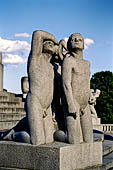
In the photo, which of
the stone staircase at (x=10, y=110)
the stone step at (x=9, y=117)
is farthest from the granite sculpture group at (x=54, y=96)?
the stone step at (x=9, y=117)

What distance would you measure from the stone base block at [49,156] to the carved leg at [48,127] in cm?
22

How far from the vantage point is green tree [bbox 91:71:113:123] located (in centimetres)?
3978

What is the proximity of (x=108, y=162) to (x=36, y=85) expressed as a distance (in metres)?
2.39

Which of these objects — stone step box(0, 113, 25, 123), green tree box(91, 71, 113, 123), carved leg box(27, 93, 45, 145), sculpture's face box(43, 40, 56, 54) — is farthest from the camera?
green tree box(91, 71, 113, 123)

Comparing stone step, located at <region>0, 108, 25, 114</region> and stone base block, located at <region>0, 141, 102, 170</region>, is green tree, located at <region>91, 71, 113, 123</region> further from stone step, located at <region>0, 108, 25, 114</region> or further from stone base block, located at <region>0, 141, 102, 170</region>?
stone base block, located at <region>0, 141, 102, 170</region>

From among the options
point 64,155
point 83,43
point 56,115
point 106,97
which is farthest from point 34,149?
point 106,97

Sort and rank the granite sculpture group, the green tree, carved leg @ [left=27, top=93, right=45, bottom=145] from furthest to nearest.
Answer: the green tree, the granite sculpture group, carved leg @ [left=27, top=93, right=45, bottom=145]

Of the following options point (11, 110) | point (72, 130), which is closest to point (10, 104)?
point (11, 110)

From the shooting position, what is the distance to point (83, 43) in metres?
6.65

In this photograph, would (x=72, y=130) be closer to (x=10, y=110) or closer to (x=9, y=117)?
(x=9, y=117)

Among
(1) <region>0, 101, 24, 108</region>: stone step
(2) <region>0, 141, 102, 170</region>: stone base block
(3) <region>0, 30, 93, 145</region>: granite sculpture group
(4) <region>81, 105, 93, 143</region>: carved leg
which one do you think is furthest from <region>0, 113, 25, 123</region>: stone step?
(4) <region>81, 105, 93, 143</region>: carved leg

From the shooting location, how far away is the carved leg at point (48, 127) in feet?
20.7

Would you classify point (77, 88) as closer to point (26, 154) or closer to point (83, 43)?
point (83, 43)

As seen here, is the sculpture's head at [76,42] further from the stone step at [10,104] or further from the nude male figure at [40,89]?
the stone step at [10,104]
